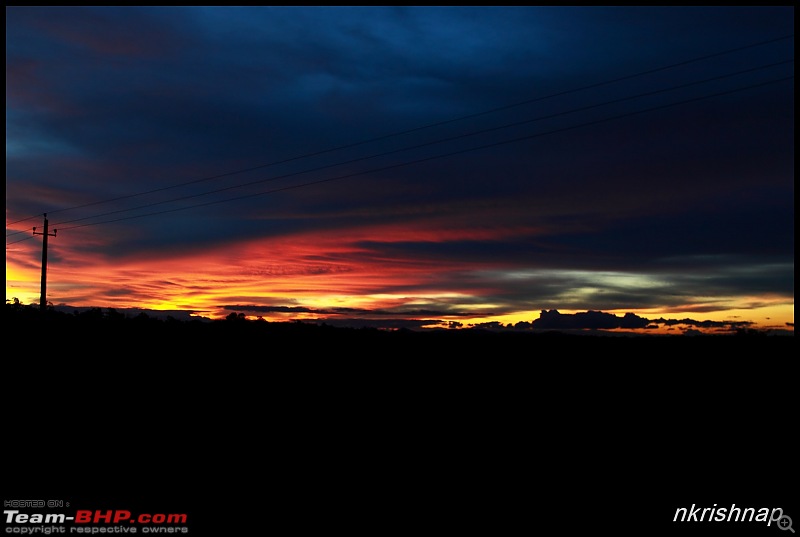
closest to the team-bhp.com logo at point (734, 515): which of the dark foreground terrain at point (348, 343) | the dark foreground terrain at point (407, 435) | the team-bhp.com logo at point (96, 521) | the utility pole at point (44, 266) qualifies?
the dark foreground terrain at point (407, 435)

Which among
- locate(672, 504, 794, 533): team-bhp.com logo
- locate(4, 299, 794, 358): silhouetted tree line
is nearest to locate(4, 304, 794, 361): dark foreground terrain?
locate(4, 299, 794, 358): silhouetted tree line

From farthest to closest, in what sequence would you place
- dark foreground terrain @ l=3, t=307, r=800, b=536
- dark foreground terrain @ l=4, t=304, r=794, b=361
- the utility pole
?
the utility pole, dark foreground terrain @ l=4, t=304, r=794, b=361, dark foreground terrain @ l=3, t=307, r=800, b=536

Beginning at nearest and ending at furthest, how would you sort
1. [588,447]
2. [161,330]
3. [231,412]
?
1. [588,447]
2. [231,412]
3. [161,330]

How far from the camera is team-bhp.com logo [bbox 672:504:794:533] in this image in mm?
14906

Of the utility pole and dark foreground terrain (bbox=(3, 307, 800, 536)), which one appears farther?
the utility pole

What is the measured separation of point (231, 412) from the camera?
894 inches

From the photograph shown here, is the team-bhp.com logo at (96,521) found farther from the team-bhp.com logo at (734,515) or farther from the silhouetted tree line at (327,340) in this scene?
the silhouetted tree line at (327,340)

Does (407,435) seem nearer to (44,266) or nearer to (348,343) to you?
(348,343)

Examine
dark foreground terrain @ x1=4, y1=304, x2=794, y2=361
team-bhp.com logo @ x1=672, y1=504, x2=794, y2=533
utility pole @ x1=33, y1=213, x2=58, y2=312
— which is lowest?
team-bhp.com logo @ x1=672, y1=504, x2=794, y2=533

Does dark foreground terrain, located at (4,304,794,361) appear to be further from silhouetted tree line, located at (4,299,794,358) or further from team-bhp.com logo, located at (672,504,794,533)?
team-bhp.com logo, located at (672,504,794,533)

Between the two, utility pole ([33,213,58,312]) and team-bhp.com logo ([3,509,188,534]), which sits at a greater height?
utility pole ([33,213,58,312])

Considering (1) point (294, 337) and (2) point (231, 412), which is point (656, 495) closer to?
(2) point (231, 412)

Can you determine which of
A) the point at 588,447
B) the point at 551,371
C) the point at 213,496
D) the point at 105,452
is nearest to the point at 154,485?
the point at 213,496

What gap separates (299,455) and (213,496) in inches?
135
